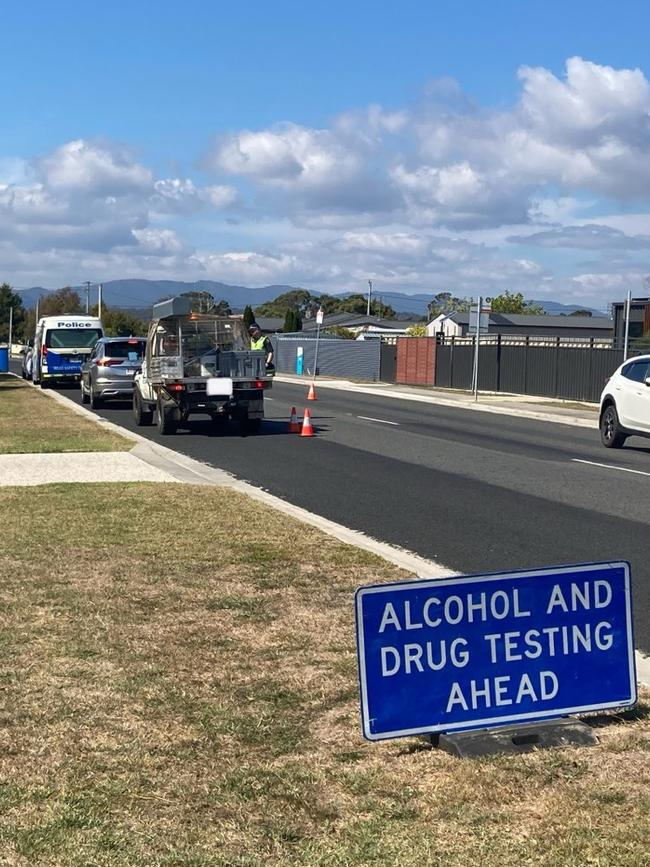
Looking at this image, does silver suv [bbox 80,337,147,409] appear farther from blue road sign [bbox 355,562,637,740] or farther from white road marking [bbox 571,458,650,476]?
blue road sign [bbox 355,562,637,740]

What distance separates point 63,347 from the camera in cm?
3934

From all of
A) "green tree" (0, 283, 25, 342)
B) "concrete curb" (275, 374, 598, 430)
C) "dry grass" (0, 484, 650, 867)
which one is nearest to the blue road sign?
"dry grass" (0, 484, 650, 867)

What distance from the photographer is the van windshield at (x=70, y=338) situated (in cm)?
3916

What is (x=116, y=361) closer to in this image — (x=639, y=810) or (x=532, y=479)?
(x=532, y=479)

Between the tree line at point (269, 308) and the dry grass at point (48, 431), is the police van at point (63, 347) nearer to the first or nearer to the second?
the dry grass at point (48, 431)

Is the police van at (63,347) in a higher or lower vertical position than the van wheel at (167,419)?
higher

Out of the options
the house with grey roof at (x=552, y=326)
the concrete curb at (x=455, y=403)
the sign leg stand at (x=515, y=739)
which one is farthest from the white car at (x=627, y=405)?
the house with grey roof at (x=552, y=326)

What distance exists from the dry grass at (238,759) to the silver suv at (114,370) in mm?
20543

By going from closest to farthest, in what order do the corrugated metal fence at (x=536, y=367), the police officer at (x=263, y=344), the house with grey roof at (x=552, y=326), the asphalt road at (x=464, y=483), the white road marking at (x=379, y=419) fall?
the asphalt road at (x=464, y=483)
the police officer at (x=263, y=344)
the white road marking at (x=379, y=419)
the corrugated metal fence at (x=536, y=367)
the house with grey roof at (x=552, y=326)

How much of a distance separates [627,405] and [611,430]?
805 millimetres

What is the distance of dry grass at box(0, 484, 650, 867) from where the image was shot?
12.8 feet

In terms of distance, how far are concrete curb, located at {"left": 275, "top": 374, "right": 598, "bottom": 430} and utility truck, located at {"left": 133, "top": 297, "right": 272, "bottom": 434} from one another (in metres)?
8.75

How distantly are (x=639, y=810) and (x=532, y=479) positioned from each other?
11.1 m

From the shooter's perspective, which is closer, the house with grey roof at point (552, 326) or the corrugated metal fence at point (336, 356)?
the corrugated metal fence at point (336, 356)
